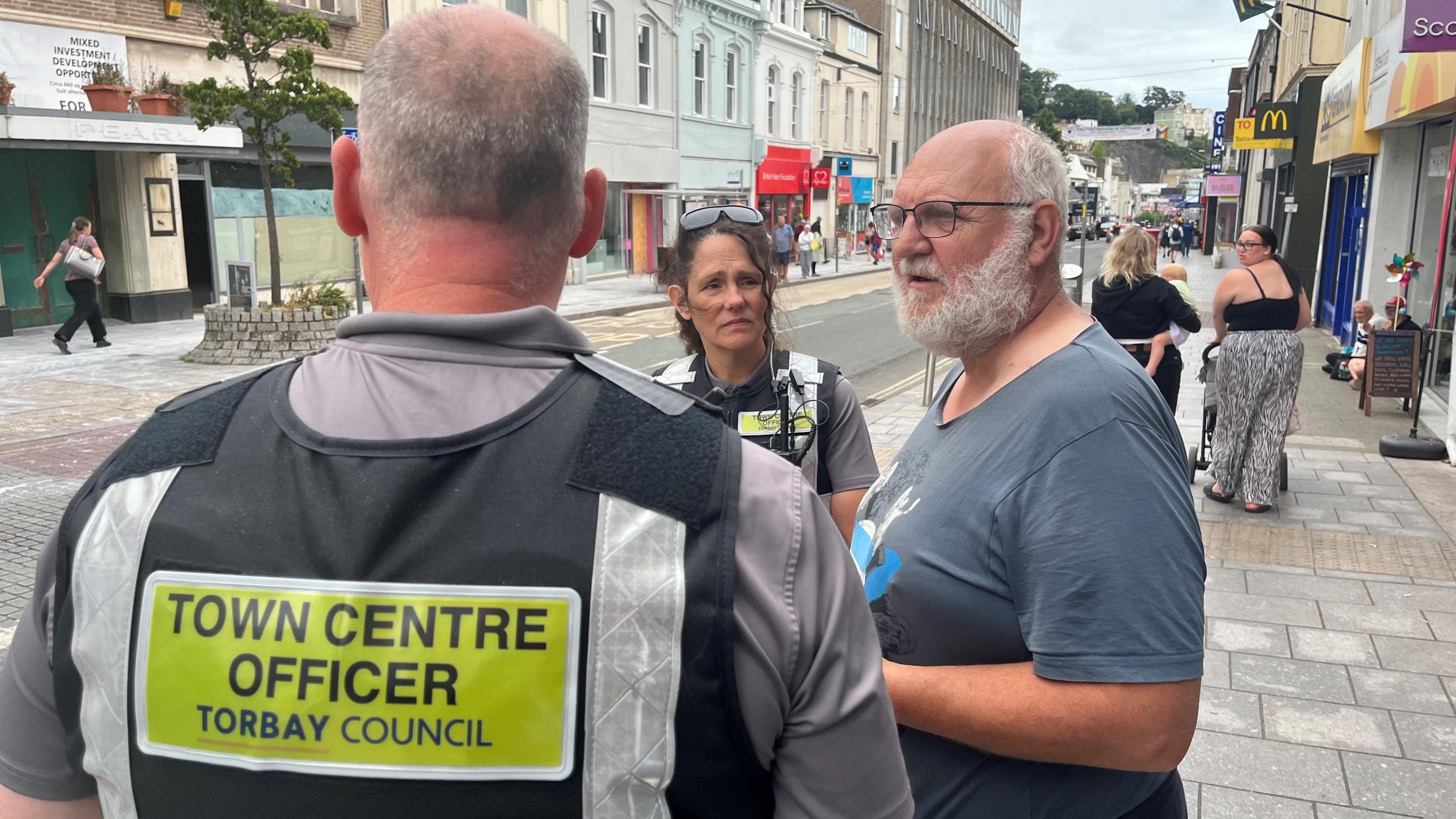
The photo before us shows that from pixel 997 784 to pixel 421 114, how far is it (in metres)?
1.42

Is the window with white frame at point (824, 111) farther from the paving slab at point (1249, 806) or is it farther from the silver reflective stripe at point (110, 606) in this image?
the silver reflective stripe at point (110, 606)

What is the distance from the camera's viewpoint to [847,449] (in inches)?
129

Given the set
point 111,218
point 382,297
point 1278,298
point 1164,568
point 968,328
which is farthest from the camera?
point 111,218

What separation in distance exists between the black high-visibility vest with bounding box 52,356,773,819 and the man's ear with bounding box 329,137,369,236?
0.95 ft

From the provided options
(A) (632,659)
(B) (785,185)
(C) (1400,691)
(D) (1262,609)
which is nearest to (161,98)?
(D) (1262,609)

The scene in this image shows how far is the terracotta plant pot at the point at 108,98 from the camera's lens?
48.6 feet

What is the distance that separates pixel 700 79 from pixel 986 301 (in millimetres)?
32123

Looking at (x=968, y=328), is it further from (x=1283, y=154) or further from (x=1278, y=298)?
(x=1283, y=154)

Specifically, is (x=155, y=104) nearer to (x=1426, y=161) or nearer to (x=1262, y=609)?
(x=1262, y=609)

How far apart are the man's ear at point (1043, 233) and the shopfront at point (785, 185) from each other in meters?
34.3

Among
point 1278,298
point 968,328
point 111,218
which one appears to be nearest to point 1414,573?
point 1278,298

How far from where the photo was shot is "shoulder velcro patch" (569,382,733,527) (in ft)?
3.68

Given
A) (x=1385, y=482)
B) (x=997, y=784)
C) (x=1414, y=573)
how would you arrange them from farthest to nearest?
(x=1385, y=482) → (x=1414, y=573) → (x=997, y=784)

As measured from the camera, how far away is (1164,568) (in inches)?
64.4
